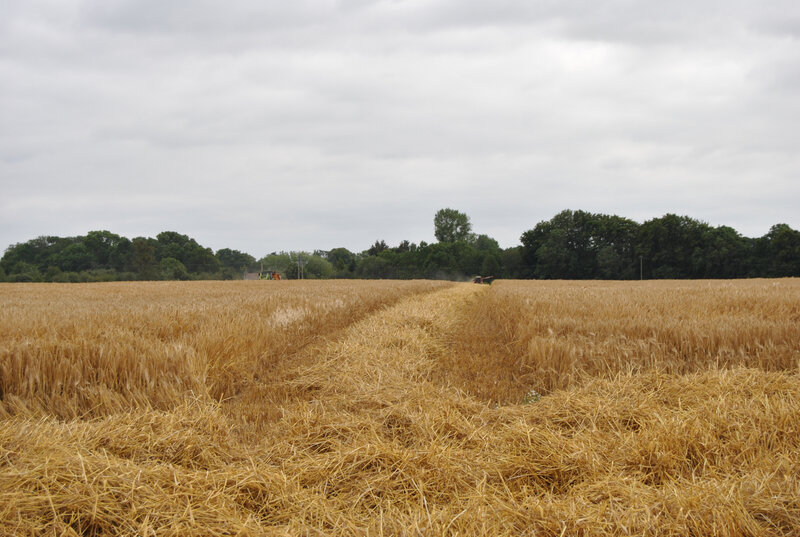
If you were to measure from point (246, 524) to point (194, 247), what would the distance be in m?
112

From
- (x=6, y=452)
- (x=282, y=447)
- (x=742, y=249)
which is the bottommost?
(x=282, y=447)

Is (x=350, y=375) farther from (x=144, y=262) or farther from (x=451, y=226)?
(x=451, y=226)

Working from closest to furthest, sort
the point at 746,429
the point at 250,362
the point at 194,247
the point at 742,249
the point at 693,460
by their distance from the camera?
1. the point at 693,460
2. the point at 746,429
3. the point at 250,362
4. the point at 742,249
5. the point at 194,247

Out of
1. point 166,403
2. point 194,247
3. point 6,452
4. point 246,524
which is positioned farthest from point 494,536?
point 194,247

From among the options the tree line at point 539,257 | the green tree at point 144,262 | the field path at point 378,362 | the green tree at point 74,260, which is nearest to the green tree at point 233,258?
the tree line at point 539,257

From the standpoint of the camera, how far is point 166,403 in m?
4.12

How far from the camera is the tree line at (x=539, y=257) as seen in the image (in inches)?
2452

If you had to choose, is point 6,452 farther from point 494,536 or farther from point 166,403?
point 494,536

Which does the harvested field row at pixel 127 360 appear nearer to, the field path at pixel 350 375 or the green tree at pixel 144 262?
the field path at pixel 350 375

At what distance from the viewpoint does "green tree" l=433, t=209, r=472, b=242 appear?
122m

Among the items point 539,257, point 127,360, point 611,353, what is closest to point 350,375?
point 127,360

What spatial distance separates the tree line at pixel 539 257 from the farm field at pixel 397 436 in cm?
6872

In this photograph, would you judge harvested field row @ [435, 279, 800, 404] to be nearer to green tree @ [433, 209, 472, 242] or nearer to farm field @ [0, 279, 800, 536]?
farm field @ [0, 279, 800, 536]

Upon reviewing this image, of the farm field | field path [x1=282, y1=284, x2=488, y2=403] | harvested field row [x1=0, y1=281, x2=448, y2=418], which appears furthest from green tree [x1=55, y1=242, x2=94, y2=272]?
field path [x1=282, y1=284, x2=488, y2=403]
